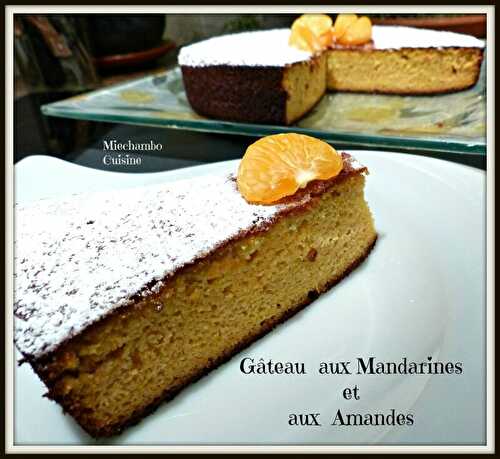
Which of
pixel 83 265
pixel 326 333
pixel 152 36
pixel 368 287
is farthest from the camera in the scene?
pixel 152 36

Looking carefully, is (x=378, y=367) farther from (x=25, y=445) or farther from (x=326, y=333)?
(x=25, y=445)

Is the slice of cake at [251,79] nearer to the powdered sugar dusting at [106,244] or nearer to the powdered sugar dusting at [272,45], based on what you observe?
the powdered sugar dusting at [272,45]

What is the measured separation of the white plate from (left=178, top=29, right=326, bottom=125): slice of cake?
0.83 m

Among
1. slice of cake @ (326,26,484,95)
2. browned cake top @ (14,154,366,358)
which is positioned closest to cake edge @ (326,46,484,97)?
slice of cake @ (326,26,484,95)

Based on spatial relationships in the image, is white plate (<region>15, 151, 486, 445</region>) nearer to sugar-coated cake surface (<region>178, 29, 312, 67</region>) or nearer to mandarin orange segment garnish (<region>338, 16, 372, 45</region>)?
sugar-coated cake surface (<region>178, 29, 312, 67</region>)

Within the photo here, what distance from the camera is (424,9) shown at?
1.07 m

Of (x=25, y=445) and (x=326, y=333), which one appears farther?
(x=326, y=333)

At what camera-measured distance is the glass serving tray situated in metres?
1.62

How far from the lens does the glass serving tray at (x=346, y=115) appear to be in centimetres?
162

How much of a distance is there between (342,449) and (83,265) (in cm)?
61

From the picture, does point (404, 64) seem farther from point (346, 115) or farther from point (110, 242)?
point (110, 242)

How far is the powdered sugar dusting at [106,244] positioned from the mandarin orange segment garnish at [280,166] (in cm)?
3

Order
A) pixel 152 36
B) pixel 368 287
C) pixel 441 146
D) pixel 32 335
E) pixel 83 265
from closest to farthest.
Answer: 1. pixel 32 335
2. pixel 83 265
3. pixel 368 287
4. pixel 441 146
5. pixel 152 36

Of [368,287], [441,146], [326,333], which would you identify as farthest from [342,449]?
[441,146]
